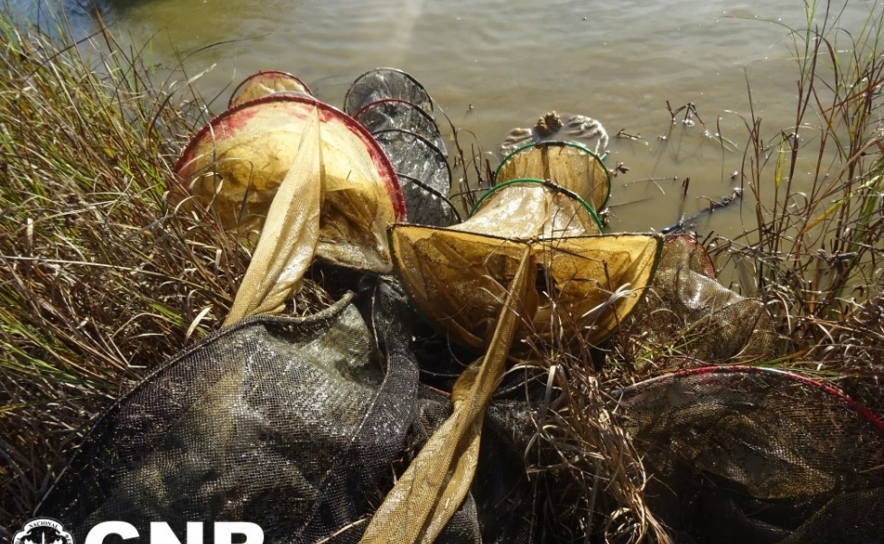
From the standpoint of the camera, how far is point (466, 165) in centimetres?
451

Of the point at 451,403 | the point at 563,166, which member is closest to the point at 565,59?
the point at 563,166

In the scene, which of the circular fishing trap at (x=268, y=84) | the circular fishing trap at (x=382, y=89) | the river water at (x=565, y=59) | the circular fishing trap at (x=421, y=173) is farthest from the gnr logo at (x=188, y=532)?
the circular fishing trap at (x=382, y=89)

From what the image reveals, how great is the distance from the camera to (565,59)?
5.50 meters

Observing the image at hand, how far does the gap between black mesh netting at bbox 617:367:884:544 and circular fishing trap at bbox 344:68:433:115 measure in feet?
9.99

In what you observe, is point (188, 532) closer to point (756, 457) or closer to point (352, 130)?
point (756, 457)

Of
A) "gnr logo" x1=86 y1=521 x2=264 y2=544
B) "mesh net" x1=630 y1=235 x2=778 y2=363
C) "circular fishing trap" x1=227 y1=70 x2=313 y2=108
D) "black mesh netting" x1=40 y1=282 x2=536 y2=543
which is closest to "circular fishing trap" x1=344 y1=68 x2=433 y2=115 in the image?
"circular fishing trap" x1=227 y1=70 x2=313 y2=108

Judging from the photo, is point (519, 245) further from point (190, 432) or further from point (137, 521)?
point (137, 521)

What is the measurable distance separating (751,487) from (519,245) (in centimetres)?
107

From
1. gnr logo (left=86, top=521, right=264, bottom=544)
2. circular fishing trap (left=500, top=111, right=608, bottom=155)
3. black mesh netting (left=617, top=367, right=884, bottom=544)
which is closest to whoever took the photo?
gnr logo (left=86, top=521, right=264, bottom=544)

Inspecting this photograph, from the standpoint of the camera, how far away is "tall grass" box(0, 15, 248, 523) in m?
2.03

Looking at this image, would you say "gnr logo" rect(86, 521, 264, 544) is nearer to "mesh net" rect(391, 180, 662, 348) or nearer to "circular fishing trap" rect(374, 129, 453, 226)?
"mesh net" rect(391, 180, 662, 348)

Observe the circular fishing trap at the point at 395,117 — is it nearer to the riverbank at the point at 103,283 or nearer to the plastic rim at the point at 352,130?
the plastic rim at the point at 352,130

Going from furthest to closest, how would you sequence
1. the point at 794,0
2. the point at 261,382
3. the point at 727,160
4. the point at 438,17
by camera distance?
1. the point at 438,17
2. the point at 794,0
3. the point at 727,160
4. the point at 261,382

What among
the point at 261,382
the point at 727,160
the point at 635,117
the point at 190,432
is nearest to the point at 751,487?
the point at 261,382
